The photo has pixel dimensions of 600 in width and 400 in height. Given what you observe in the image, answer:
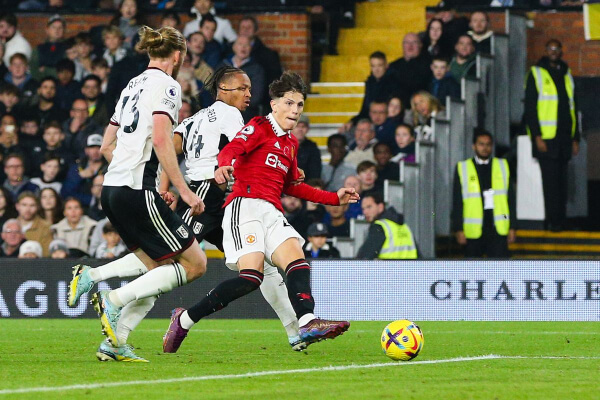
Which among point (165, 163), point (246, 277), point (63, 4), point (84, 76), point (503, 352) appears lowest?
point (503, 352)

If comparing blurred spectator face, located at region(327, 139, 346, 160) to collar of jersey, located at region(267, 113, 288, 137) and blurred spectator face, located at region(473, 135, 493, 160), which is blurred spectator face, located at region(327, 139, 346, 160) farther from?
collar of jersey, located at region(267, 113, 288, 137)

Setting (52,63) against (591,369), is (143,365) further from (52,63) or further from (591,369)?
(52,63)

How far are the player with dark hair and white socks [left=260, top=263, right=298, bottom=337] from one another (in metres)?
0.27

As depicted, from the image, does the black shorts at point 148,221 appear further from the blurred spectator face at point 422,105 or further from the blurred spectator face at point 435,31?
the blurred spectator face at point 435,31

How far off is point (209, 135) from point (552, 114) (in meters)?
7.69

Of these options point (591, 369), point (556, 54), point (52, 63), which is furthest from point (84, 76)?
point (591, 369)

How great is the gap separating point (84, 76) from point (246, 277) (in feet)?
31.2

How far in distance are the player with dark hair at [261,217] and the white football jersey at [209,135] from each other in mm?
643

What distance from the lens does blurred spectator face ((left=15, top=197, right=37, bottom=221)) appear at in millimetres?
15117

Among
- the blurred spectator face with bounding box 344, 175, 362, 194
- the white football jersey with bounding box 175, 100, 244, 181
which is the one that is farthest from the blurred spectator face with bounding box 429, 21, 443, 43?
the white football jersey with bounding box 175, 100, 244, 181

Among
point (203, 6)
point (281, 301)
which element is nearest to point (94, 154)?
point (203, 6)

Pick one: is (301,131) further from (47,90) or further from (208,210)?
(208,210)

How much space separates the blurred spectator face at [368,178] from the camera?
15094 mm

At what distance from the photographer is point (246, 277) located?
830 cm
